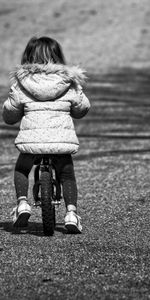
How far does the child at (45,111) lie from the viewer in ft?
23.1

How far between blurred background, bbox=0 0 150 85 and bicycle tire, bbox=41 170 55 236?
68.5ft

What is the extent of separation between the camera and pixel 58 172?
7.23m

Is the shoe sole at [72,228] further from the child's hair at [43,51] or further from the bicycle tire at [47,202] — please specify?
the child's hair at [43,51]

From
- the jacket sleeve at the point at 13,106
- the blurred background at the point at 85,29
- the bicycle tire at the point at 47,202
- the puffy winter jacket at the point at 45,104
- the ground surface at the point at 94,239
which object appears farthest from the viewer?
the blurred background at the point at 85,29

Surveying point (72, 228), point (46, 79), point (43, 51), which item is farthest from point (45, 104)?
point (72, 228)

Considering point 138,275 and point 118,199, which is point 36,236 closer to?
point 138,275

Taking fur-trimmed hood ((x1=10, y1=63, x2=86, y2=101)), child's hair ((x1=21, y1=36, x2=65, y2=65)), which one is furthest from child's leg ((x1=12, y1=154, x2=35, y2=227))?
child's hair ((x1=21, y1=36, x2=65, y2=65))

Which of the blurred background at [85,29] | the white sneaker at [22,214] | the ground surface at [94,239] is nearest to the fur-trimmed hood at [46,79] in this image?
the white sneaker at [22,214]

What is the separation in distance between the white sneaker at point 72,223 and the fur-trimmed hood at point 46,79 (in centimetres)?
95

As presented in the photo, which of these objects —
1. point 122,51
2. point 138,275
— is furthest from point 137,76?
point 138,275

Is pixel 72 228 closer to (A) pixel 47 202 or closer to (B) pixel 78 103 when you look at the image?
(A) pixel 47 202

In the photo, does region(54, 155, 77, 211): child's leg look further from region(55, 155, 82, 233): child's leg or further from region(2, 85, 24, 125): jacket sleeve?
region(2, 85, 24, 125): jacket sleeve

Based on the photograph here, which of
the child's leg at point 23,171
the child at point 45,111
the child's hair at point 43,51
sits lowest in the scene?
the child's leg at point 23,171

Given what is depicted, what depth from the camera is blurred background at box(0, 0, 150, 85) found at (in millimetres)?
30328
